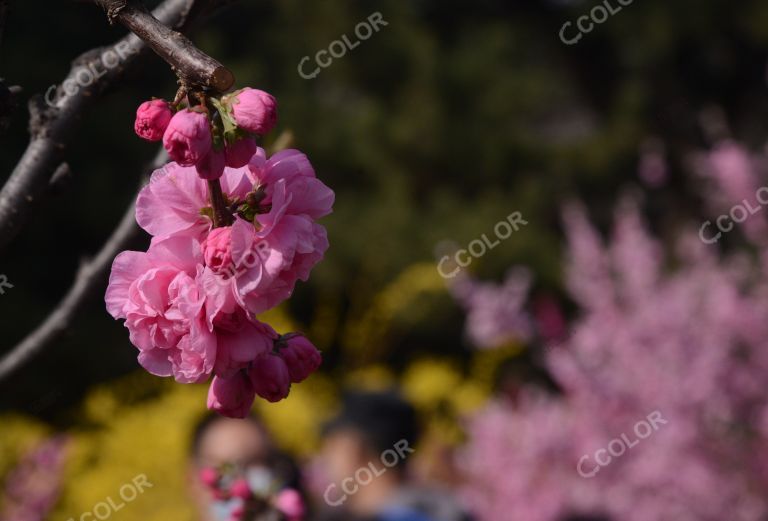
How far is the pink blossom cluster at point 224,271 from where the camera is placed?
630 mm

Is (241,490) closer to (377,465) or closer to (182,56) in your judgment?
(182,56)

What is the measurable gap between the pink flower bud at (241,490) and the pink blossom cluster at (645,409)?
2.73 metres

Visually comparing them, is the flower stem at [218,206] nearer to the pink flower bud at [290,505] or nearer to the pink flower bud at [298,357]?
the pink flower bud at [298,357]

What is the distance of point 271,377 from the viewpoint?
0.68 meters

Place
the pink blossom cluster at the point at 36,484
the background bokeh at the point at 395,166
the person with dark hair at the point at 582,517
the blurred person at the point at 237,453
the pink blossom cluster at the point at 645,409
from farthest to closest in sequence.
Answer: the background bokeh at the point at 395,166 < the person with dark hair at the point at 582,517 < the pink blossom cluster at the point at 36,484 < the pink blossom cluster at the point at 645,409 < the blurred person at the point at 237,453

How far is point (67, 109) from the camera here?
939mm

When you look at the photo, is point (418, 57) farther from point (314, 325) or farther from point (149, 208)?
point (149, 208)

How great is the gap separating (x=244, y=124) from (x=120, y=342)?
517cm

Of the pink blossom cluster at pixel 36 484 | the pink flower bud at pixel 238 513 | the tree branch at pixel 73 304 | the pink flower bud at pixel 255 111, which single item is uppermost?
the pink flower bud at pixel 255 111

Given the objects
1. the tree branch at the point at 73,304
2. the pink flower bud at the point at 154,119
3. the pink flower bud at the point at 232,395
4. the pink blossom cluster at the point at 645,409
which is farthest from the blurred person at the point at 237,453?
the pink blossom cluster at the point at 645,409

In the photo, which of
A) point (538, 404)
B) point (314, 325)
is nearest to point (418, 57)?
point (314, 325)

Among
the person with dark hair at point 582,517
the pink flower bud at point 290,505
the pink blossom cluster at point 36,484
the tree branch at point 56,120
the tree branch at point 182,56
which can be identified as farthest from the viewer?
the person with dark hair at point 582,517

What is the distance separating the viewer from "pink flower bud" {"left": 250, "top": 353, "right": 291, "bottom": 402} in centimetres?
68

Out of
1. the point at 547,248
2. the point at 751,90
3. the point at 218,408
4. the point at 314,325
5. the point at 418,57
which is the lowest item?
the point at 751,90
